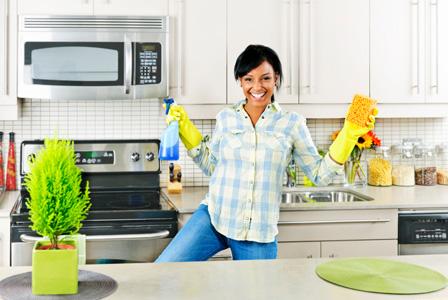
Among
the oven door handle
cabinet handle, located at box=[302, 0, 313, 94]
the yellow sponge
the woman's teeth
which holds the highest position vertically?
cabinet handle, located at box=[302, 0, 313, 94]

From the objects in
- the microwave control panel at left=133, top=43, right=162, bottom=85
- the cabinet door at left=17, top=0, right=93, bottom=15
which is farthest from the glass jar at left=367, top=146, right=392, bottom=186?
the cabinet door at left=17, top=0, right=93, bottom=15

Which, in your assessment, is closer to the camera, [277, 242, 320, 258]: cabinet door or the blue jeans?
the blue jeans

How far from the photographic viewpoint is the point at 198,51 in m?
3.35

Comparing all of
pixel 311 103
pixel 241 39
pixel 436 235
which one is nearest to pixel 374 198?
pixel 436 235

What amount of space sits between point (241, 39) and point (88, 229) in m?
1.32

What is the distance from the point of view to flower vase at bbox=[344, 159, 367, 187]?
371 centimetres

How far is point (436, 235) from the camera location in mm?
3119

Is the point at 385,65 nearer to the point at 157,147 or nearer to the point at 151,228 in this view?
the point at 157,147

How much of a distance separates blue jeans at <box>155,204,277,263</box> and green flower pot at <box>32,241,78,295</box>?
3.23 feet

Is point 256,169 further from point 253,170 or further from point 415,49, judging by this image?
point 415,49

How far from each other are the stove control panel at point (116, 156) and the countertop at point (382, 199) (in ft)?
0.68

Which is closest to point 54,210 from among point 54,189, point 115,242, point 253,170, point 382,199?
point 54,189

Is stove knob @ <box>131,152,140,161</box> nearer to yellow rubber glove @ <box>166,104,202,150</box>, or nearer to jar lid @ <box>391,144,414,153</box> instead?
yellow rubber glove @ <box>166,104,202,150</box>

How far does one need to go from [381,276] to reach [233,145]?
113 cm
